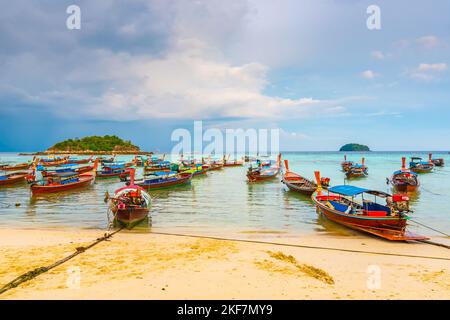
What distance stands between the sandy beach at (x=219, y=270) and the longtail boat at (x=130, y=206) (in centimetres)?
283

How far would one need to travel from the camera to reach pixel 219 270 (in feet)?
30.6

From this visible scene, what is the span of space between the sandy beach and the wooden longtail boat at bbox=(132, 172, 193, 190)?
20508 millimetres

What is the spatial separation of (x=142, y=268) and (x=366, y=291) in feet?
22.4

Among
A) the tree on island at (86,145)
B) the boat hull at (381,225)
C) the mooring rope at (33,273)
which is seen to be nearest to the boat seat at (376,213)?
the boat hull at (381,225)

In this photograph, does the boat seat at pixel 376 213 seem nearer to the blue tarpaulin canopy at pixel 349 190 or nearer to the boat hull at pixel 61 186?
the blue tarpaulin canopy at pixel 349 190

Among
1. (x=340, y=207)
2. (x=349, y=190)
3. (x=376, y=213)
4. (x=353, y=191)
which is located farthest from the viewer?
(x=340, y=207)

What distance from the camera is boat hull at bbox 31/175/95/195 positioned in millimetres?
29422

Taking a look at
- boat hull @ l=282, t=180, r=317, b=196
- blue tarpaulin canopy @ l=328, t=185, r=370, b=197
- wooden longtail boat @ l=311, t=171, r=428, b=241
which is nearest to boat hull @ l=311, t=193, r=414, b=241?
wooden longtail boat @ l=311, t=171, r=428, b=241

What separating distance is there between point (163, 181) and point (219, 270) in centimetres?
2736

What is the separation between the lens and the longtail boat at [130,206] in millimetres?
16250

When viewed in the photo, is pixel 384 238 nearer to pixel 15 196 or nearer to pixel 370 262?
pixel 370 262

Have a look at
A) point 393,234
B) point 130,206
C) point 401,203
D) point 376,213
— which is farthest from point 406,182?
point 130,206

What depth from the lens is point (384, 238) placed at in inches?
549

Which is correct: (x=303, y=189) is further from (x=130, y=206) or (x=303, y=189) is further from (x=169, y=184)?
(x=130, y=206)
